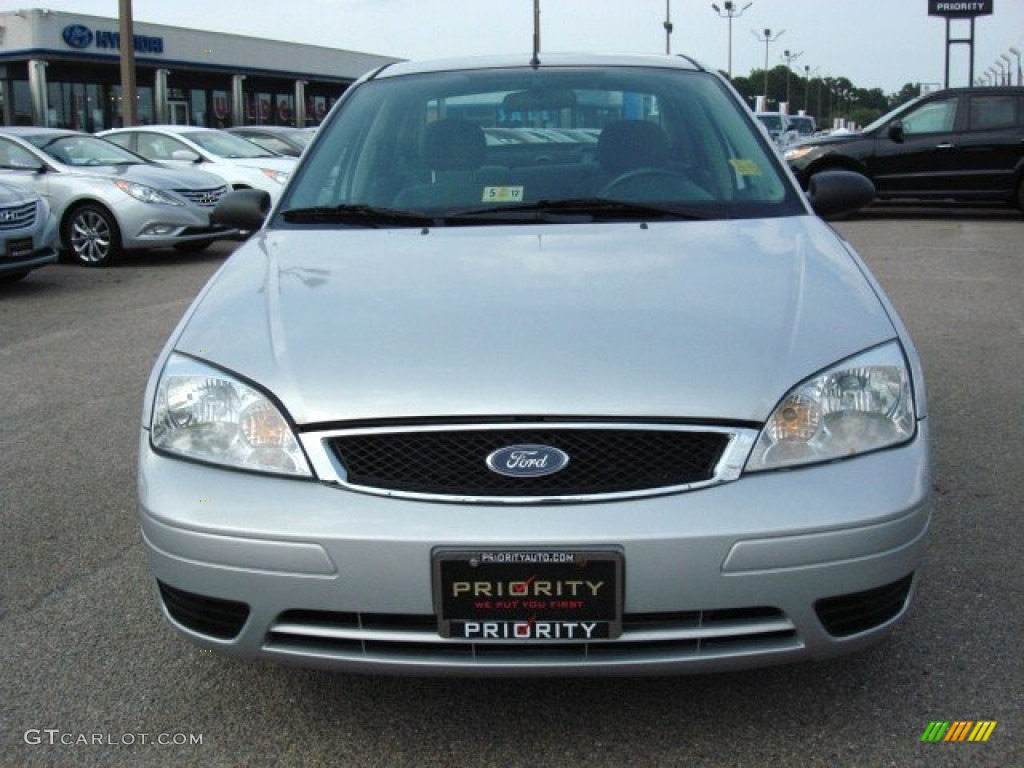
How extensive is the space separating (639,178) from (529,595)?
1.72 meters

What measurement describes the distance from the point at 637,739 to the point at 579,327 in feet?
2.92

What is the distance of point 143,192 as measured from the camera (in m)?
11.5

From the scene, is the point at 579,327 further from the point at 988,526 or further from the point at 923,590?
the point at 988,526

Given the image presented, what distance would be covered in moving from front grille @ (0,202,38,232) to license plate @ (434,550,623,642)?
8.29 metres

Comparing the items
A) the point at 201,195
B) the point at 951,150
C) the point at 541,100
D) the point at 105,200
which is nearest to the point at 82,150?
the point at 105,200

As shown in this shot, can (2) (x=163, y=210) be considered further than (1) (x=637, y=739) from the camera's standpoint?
Yes

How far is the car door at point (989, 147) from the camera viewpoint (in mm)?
15172

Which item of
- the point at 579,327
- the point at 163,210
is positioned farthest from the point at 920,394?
the point at 163,210

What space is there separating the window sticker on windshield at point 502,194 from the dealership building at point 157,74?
3563 cm

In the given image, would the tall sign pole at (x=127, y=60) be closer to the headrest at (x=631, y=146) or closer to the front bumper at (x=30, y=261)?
the front bumper at (x=30, y=261)

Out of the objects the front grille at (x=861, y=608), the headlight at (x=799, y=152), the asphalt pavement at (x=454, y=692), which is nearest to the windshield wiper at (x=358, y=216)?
the asphalt pavement at (x=454, y=692)

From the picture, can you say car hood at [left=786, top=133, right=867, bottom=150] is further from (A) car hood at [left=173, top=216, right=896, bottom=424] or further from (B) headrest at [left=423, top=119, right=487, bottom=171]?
(A) car hood at [left=173, top=216, right=896, bottom=424]

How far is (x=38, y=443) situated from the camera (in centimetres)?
495

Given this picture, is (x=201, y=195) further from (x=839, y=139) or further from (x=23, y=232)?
(x=839, y=139)
